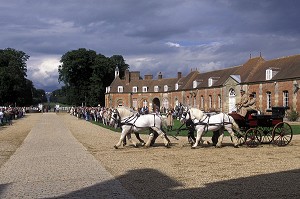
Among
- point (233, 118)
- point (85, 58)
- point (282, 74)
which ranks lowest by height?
point (233, 118)

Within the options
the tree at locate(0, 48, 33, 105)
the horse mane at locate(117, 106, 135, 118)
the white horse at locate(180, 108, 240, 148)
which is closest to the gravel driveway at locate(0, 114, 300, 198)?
the white horse at locate(180, 108, 240, 148)

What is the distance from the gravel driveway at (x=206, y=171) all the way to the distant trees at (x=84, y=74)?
2590 inches

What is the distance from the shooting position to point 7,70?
250 feet

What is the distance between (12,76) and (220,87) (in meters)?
42.6

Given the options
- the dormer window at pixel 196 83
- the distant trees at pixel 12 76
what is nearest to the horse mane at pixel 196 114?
the dormer window at pixel 196 83

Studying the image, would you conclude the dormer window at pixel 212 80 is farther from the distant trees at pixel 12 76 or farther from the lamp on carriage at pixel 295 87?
the distant trees at pixel 12 76

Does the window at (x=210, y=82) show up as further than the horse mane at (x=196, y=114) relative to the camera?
Yes

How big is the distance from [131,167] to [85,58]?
71.6 m

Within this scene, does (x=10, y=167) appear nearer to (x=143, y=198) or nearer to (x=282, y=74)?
(x=143, y=198)

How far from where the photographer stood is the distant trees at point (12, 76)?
245ft

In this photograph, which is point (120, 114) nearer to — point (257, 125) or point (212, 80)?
point (257, 125)

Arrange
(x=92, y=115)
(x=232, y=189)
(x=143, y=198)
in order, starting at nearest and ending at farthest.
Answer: (x=143, y=198)
(x=232, y=189)
(x=92, y=115)

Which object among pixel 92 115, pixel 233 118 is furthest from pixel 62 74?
pixel 233 118

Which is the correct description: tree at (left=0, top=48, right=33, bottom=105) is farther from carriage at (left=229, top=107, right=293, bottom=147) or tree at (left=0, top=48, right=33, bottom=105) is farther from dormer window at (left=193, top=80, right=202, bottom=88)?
carriage at (left=229, top=107, right=293, bottom=147)
